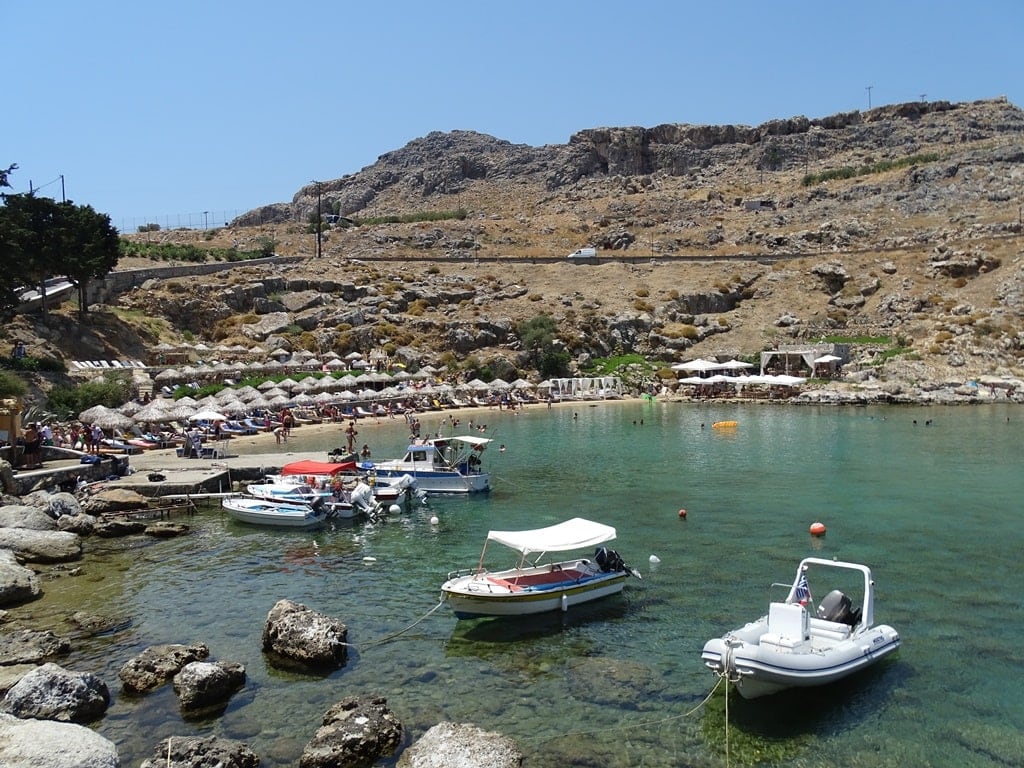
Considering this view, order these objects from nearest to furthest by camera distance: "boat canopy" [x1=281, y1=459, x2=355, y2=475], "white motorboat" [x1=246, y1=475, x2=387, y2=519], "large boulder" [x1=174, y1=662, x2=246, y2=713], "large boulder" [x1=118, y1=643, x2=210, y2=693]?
"large boulder" [x1=174, y1=662, x2=246, y2=713] < "large boulder" [x1=118, y1=643, x2=210, y2=693] < "white motorboat" [x1=246, y1=475, x2=387, y2=519] < "boat canopy" [x1=281, y1=459, x2=355, y2=475]

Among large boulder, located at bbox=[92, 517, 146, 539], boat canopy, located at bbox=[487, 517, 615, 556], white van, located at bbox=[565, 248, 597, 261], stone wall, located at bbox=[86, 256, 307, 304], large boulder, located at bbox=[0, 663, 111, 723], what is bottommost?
large boulder, located at bbox=[92, 517, 146, 539]

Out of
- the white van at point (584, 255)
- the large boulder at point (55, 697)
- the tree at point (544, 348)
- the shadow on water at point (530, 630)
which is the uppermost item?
the white van at point (584, 255)

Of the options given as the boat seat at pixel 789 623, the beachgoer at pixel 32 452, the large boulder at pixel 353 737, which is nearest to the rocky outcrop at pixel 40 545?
the beachgoer at pixel 32 452

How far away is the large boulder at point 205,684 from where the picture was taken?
562 inches

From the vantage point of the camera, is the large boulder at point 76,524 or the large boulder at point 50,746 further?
the large boulder at point 76,524

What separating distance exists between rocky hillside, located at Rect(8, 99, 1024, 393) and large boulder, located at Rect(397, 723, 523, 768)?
5460 centimetres

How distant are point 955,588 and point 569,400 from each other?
169 ft

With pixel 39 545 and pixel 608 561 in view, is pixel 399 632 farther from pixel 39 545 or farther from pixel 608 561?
pixel 39 545

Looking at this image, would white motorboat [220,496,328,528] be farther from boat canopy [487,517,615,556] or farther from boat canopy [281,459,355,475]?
boat canopy [487,517,615,556]

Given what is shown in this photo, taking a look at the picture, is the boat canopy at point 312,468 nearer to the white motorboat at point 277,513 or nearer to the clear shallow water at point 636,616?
the white motorboat at point 277,513

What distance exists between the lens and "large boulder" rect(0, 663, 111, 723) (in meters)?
13.5

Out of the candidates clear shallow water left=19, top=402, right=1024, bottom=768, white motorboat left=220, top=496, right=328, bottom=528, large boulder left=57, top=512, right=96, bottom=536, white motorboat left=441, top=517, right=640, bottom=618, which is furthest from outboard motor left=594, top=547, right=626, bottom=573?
large boulder left=57, top=512, right=96, bottom=536

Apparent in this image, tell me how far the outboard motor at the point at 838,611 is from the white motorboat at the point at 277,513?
18591 mm

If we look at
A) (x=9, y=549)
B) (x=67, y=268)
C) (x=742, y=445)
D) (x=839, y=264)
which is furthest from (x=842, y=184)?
(x=9, y=549)
